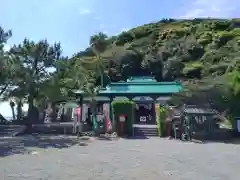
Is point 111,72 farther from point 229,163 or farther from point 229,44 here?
point 229,163

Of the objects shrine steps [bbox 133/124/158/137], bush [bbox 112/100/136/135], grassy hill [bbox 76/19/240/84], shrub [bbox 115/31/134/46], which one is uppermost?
shrub [bbox 115/31/134/46]

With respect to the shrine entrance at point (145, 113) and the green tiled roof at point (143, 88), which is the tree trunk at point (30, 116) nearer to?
the green tiled roof at point (143, 88)

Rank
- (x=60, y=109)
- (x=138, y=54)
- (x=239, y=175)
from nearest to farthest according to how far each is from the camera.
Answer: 1. (x=239, y=175)
2. (x=60, y=109)
3. (x=138, y=54)

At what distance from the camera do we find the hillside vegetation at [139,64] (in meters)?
26.1

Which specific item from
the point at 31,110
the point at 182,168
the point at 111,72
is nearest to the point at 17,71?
the point at 31,110

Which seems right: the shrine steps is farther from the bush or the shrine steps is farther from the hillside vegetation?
the hillside vegetation

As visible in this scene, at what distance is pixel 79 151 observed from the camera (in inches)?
620

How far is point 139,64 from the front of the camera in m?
63.0

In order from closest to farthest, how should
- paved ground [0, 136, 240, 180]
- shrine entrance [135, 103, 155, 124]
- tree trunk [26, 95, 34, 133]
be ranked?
paved ground [0, 136, 240, 180]
tree trunk [26, 95, 34, 133]
shrine entrance [135, 103, 155, 124]

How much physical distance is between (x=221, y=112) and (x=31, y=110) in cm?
1482

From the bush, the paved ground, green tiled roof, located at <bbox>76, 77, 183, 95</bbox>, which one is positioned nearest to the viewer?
the paved ground

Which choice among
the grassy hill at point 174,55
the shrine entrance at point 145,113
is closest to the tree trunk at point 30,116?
the shrine entrance at point 145,113

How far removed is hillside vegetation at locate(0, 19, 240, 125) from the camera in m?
26.1

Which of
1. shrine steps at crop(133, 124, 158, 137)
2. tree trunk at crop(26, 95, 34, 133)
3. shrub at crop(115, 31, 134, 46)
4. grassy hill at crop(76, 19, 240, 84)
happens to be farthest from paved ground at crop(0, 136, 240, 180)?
shrub at crop(115, 31, 134, 46)
